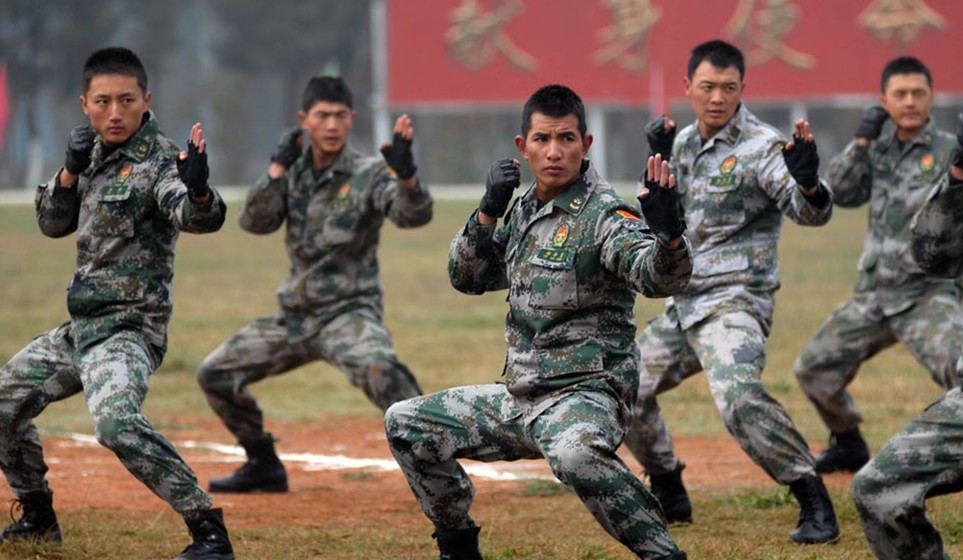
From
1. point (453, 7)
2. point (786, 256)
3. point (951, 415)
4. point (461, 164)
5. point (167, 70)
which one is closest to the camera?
point (951, 415)

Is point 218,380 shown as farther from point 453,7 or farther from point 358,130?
point 358,130

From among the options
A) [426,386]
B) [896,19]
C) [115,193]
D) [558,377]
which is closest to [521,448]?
[558,377]

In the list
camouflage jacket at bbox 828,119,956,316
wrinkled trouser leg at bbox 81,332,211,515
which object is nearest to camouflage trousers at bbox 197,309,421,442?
wrinkled trouser leg at bbox 81,332,211,515

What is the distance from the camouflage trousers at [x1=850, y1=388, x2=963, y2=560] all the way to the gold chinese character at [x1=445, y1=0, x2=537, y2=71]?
40.6 meters

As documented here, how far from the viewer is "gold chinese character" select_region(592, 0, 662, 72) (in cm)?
4584

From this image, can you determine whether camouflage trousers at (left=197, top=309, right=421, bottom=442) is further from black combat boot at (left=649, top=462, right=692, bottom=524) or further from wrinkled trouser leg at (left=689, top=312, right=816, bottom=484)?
wrinkled trouser leg at (left=689, top=312, right=816, bottom=484)

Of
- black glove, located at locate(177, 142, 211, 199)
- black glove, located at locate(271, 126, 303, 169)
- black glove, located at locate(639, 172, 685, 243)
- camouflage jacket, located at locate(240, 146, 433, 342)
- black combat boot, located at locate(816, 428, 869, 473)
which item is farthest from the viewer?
black combat boot, located at locate(816, 428, 869, 473)

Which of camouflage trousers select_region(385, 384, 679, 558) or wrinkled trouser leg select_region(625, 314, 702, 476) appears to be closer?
camouflage trousers select_region(385, 384, 679, 558)

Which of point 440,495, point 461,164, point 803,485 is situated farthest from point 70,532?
point 461,164

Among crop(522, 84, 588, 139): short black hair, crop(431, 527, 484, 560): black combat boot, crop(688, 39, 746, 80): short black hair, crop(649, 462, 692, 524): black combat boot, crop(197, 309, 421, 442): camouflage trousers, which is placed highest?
crop(688, 39, 746, 80): short black hair

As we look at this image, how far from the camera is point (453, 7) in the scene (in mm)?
45781

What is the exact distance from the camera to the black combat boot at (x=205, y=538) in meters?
6.84

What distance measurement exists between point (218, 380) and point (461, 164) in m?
48.4

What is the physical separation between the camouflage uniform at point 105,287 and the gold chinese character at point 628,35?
39.1m
